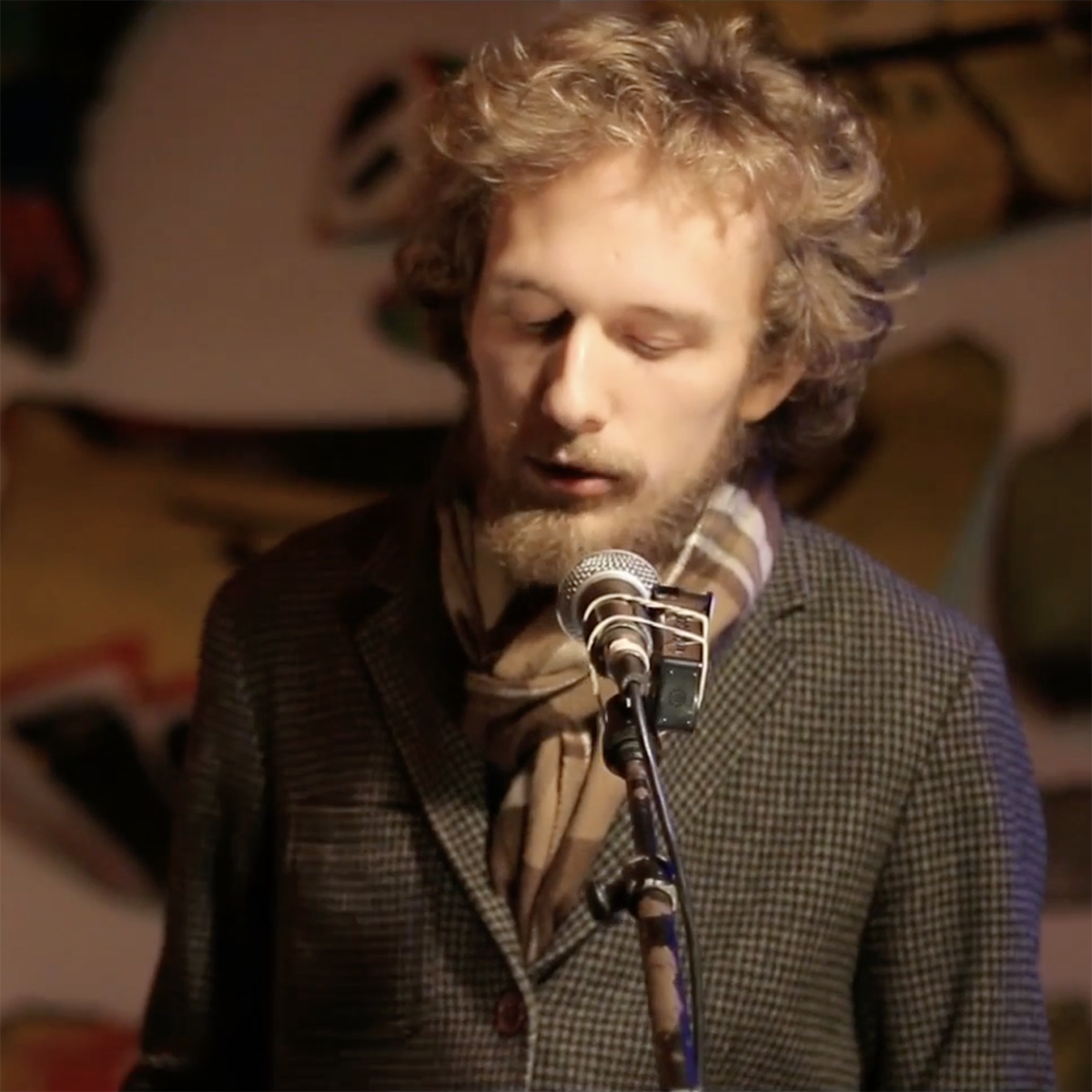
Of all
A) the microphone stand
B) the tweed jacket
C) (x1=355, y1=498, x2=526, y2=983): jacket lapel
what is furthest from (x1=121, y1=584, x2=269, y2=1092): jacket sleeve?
the microphone stand

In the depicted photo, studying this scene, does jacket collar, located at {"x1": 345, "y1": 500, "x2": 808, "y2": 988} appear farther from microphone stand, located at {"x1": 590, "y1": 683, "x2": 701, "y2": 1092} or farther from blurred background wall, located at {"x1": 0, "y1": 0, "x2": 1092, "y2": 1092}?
blurred background wall, located at {"x1": 0, "y1": 0, "x2": 1092, "y2": 1092}

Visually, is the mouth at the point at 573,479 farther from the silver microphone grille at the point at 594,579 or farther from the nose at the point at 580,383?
the silver microphone grille at the point at 594,579

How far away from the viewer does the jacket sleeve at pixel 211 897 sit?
144 cm

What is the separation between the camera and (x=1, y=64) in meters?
2.14

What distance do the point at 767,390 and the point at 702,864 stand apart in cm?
38

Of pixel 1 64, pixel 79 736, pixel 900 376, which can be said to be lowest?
pixel 79 736

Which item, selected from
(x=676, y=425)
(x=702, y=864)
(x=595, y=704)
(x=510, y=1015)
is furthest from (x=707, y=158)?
(x=510, y=1015)

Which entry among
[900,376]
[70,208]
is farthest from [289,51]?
[900,376]

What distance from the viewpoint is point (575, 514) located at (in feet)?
4.12

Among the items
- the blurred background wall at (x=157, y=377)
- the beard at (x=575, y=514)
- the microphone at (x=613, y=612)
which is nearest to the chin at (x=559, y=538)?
the beard at (x=575, y=514)

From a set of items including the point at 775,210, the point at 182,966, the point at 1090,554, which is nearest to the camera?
the point at 775,210

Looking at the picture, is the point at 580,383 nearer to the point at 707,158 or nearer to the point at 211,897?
the point at 707,158

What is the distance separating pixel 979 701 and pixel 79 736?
4.07ft

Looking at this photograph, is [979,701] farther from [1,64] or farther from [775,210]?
[1,64]
